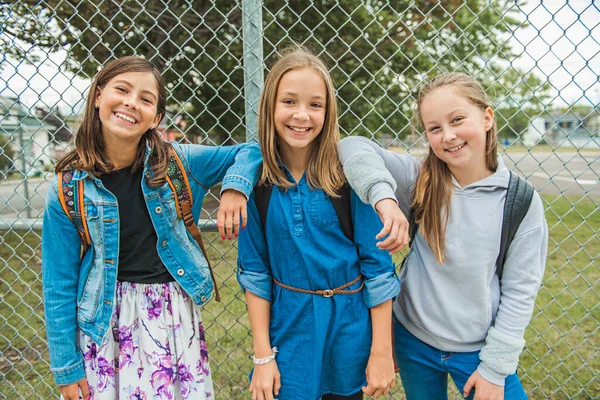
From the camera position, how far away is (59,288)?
63.7 inches

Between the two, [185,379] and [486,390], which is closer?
[486,390]

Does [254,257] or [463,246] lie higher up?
[463,246]

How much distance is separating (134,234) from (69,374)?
0.55 meters

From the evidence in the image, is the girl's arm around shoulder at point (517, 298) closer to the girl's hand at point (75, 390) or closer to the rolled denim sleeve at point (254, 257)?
the rolled denim sleeve at point (254, 257)

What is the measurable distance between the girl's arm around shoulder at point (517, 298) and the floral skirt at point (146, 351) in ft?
3.59

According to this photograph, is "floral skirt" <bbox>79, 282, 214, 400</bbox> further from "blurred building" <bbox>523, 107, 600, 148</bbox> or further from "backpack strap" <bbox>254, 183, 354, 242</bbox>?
"blurred building" <bbox>523, 107, 600, 148</bbox>

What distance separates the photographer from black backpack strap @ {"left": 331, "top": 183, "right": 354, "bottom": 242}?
5.17 feet

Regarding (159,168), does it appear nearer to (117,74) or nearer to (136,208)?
(136,208)

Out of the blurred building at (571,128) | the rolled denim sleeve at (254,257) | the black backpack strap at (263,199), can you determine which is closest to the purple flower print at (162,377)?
the rolled denim sleeve at (254,257)

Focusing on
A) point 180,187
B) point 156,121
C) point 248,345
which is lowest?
point 248,345

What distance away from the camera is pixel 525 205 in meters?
1.55

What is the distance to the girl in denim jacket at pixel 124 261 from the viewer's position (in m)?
1.62

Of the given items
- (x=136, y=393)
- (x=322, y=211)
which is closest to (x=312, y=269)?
(x=322, y=211)

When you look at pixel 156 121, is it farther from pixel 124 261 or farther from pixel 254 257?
pixel 254 257
